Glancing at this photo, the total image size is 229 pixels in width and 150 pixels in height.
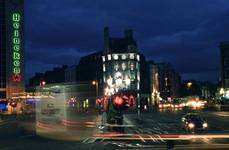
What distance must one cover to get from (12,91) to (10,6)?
2051 cm

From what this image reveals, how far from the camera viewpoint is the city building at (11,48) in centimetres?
13038

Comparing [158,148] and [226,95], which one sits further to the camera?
[226,95]

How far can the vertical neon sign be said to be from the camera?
129875 millimetres

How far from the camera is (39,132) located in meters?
42.3

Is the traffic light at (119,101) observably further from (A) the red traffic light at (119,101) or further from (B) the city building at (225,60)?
(B) the city building at (225,60)

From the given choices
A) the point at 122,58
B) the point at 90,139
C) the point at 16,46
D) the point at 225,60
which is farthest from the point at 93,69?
the point at 90,139

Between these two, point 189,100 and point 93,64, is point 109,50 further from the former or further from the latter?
point 189,100

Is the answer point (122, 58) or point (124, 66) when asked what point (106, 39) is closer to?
point (122, 58)

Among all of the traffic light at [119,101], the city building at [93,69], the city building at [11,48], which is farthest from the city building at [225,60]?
the traffic light at [119,101]

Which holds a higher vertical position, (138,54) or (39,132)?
(138,54)

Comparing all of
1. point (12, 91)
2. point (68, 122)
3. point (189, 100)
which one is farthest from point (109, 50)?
point (68, 122)

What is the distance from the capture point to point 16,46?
130250mm

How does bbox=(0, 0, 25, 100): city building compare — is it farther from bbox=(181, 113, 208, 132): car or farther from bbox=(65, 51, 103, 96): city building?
bbox=(181, 113, 208, 132): car

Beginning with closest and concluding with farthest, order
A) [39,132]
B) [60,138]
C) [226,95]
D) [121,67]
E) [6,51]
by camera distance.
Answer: [60,138], [39,132], [6,51], [226,95], [121,67]
